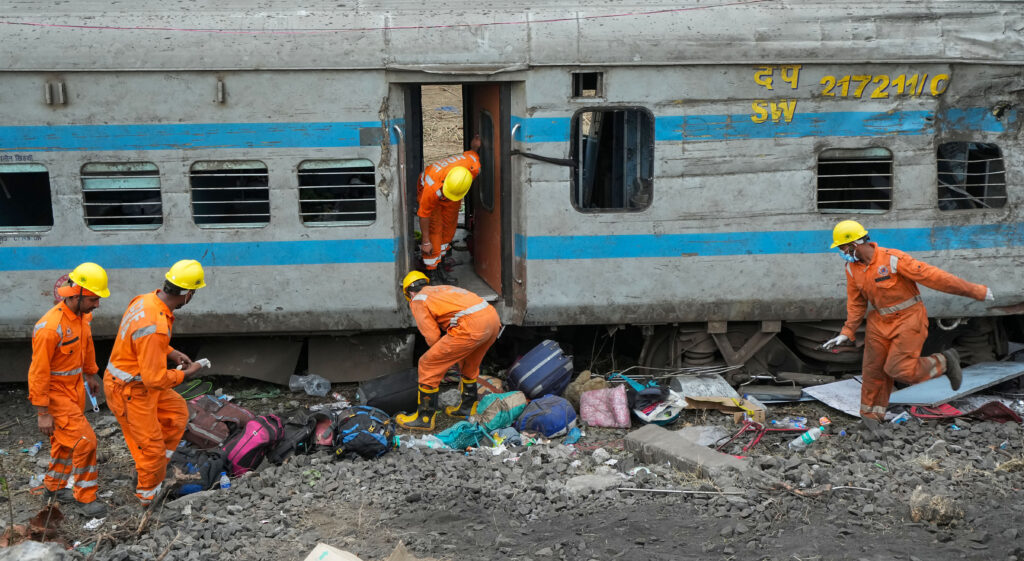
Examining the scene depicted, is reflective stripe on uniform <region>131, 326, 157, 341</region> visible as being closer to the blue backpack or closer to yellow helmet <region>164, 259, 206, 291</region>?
yellow helmet <region>164, 259, 206, 291</region>

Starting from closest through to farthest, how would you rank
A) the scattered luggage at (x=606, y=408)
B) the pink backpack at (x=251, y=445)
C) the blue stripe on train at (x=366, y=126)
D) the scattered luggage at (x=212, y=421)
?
1. the pink backpack at (x=251, y=445)
2. the scattered luggage at (x=212, y=421)
3. the blue stripe on train at (x=366, y=126)
4. the scattered luggage at (x=606, y=408)

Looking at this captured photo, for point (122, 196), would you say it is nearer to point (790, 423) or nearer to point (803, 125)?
point (803, 125)

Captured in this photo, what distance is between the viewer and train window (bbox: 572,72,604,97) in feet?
27.4

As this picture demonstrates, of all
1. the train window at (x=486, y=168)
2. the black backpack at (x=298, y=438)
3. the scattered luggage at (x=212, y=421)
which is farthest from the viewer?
the train window at (x=486, y=168)

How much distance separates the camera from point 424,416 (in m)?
8.30

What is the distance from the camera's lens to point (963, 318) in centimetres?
895

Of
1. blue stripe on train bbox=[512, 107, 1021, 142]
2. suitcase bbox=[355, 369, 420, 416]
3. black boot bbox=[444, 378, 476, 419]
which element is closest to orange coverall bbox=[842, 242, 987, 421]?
blue stripe on train bbox=[512, 107, 1021, 142]

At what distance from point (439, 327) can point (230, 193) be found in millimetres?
2167

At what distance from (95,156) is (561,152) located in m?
3.94

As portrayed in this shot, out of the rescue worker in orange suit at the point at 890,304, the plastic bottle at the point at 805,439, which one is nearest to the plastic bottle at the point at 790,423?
the plastic bottle at the point at 805,439

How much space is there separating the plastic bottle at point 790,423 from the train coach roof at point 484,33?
308cm

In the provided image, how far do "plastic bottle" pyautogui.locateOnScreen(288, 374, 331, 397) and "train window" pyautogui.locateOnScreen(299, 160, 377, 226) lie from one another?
1518 millimetres

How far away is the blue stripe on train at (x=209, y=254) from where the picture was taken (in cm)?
840

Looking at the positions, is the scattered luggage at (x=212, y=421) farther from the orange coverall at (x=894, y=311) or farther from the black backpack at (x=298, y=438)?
the orange coverall at (x=894, y=311)
